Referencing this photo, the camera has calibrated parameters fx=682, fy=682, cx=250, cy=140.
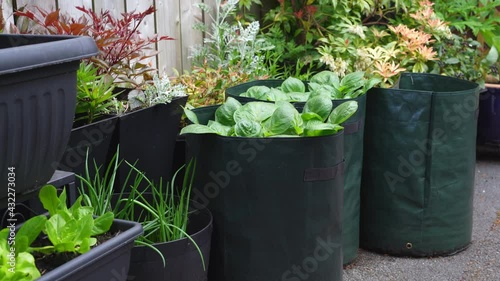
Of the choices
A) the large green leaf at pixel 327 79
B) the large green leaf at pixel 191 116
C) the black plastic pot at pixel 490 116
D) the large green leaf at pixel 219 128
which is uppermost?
the large green leaf at pixel 327 79

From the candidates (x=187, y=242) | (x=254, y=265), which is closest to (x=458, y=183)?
(x=254, y=265)

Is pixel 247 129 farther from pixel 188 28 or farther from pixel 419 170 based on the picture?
pixel 188 28

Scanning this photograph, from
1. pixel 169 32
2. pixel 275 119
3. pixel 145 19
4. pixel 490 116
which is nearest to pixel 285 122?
pixel 275 119

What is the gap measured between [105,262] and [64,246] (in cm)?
11

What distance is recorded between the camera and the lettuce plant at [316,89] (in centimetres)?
299

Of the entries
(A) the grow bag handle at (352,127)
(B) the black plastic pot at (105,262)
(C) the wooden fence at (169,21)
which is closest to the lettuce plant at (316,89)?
(A) the grow bag handle at (352,127)

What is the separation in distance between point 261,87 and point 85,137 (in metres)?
0.83

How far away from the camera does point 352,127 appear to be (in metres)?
3.09

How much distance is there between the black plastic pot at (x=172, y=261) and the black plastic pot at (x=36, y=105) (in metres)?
0.55

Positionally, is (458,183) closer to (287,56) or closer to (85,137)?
(287,56)

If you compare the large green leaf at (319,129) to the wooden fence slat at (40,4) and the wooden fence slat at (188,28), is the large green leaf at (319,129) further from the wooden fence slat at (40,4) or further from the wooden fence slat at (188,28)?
the wooden fence slat at (188,28)

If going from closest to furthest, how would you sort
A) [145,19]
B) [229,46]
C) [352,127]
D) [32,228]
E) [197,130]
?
[32,228], [197,130], [352,127], [145,19], [229,46]

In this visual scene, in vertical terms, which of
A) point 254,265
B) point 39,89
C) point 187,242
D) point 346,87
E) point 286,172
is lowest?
point 254,265

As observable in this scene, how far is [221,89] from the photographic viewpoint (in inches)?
137
